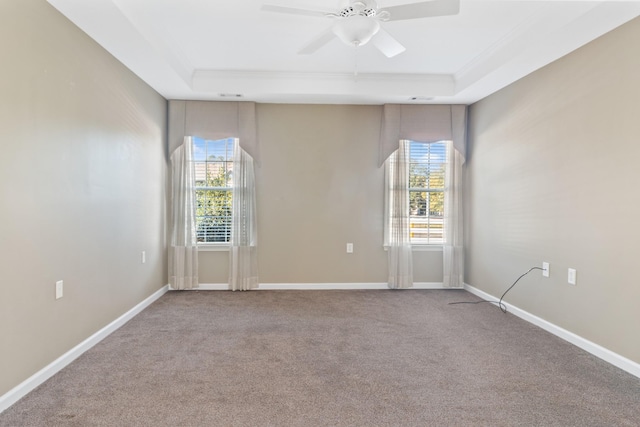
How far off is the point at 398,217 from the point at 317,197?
1053 mm

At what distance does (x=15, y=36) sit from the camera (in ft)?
6.15

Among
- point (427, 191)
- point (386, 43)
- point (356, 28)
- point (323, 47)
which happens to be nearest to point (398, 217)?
point (427, 191)

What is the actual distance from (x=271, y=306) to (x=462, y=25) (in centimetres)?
313

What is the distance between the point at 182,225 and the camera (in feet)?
13.7

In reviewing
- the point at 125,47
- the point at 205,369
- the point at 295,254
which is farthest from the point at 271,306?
the point at 125,47

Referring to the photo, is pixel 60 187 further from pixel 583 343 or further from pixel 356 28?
pixel 583 343

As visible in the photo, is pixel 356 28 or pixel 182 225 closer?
pixel 356 28

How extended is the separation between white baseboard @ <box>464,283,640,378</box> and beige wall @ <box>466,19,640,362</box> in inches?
1.7

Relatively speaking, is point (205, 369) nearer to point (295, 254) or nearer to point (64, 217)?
point (64, 217)

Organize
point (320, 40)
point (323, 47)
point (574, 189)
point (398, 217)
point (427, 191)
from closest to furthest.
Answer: point (320, 40), point (574, 189), point (323, 47), point (398, 217), point (427, 191)

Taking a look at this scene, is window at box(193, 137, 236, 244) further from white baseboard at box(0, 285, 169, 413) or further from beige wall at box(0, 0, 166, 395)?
white baseboard at box(0, 285, 169, 413)

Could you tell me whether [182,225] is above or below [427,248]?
above

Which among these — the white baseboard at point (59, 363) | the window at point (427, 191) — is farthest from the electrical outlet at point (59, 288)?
the window at point (427, 191)

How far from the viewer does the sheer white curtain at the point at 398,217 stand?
14.1 ft
